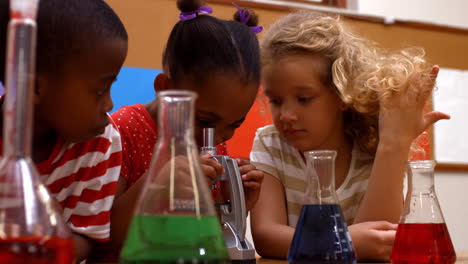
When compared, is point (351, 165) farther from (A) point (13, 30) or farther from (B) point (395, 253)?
(A) point (13, 30)

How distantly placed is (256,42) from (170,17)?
1.13 meters

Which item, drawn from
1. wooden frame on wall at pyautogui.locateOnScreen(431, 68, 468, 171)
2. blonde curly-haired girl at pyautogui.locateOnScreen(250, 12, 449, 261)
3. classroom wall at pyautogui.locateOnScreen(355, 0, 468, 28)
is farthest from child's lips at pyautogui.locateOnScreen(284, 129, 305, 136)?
wooden frame on wall at pyautogui.locateOnScreen(431, 68, 468, 171)

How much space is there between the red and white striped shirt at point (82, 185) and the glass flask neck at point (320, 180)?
48cm

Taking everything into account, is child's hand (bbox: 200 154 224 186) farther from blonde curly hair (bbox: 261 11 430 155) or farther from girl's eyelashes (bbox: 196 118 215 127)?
blonde curly hair (bbox: 261 11 430 155)

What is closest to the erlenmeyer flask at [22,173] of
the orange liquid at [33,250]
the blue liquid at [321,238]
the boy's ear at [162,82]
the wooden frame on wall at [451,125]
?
the orange liquid at [33,250]

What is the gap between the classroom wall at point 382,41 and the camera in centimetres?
222

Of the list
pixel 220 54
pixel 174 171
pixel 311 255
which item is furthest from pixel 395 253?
pixel 220 54

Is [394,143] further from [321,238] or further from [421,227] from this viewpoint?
[321,238]

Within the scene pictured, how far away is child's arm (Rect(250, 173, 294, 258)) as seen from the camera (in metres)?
1.12

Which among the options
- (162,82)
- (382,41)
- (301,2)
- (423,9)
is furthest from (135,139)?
(423,9)

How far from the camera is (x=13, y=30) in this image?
38 centimetres

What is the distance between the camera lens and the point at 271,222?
1236 mm

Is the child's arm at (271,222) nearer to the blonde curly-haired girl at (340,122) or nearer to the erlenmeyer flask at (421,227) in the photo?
the blonde curly-haired girl at (340,122)

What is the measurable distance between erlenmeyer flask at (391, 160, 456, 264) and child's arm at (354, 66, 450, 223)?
35cm
